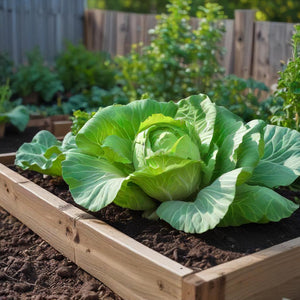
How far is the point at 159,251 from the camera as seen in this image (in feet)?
6.99

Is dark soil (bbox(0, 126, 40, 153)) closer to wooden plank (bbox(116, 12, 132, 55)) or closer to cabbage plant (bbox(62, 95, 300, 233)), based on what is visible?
cabbage plant (bbox(62, 95, 300, 233))

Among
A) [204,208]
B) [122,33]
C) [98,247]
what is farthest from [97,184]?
[122,33]

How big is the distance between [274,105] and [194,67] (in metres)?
2.15

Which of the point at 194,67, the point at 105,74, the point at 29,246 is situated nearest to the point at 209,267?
the point at 29,246

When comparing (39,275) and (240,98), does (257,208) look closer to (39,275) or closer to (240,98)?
(39,275)

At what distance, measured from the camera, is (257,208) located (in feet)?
7.40

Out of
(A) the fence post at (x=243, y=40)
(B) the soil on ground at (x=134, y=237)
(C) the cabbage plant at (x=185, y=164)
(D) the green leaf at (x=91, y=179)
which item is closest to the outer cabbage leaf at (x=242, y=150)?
(C) the cabbage plant at (x=185, y=164)

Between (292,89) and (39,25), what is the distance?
712 centimetres

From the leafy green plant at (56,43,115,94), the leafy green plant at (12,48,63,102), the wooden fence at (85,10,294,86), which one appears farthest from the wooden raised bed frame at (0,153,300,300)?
the leafy green plant at (56,43,115,94)

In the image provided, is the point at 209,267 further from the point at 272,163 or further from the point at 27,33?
the point at 27,33

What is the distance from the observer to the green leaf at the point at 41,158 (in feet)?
9.55

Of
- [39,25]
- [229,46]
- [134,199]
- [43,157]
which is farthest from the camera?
[39,25]

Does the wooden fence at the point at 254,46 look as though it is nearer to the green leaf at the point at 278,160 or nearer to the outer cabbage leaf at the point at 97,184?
the green leaf at the point at 278,160

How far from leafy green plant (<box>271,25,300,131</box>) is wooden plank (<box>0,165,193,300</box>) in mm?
1353
